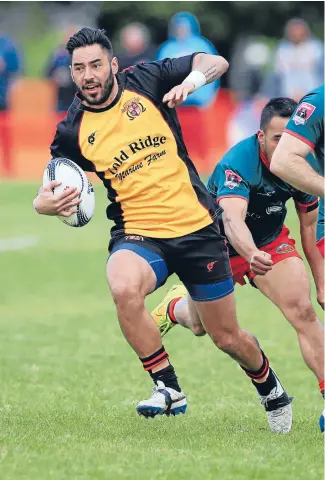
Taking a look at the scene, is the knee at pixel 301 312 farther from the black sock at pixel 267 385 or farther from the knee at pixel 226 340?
the knee at pixel 226 340

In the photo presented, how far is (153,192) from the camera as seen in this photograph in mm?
7824

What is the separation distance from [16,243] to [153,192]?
11.2 m

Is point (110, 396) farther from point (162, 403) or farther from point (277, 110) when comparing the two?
point (277, 110)

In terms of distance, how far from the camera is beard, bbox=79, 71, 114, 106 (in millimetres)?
7832

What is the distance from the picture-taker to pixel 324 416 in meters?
7.34

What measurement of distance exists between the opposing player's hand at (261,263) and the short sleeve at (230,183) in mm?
610

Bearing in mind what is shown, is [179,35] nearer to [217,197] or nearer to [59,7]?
[59,7]

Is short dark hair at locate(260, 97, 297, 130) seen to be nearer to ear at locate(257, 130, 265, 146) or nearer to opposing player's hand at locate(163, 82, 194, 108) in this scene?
ear at locate(257, 130, 265, 146)

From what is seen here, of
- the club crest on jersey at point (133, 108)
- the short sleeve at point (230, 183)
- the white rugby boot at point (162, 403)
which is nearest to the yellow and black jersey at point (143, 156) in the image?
the club crest on jersey at point (133, 108)

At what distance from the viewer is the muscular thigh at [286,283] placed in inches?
321

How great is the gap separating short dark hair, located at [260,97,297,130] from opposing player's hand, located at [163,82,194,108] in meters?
0.78

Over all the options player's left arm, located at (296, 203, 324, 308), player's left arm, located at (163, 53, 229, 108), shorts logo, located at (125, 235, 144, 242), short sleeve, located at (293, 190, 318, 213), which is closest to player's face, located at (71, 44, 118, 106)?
player's left arm, located at (163, 53, 229, 108)

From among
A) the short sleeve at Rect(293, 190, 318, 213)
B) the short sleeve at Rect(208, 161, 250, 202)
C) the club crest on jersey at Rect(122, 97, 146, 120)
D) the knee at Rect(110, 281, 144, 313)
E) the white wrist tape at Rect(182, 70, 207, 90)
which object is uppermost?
the white wrist tape at Rect(182, 70, 207, 90)

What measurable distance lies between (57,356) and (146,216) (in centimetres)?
359
